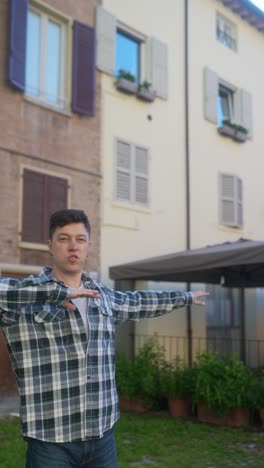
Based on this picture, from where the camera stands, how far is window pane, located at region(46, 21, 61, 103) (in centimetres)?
1045

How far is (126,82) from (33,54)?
6.67 ft

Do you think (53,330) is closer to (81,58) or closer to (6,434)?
(6,434)

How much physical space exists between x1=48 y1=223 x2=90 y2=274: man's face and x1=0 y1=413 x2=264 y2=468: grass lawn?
3.45 metres

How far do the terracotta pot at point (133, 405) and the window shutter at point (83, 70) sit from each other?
519 cm

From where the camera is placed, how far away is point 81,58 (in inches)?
423

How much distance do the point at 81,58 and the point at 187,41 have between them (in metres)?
3.62

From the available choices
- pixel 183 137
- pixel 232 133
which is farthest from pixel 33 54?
pixel 232 133

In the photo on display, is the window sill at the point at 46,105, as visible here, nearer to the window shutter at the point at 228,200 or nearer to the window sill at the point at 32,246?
the window sill at the point at 32,246

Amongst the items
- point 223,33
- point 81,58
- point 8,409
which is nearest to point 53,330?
point 8,409

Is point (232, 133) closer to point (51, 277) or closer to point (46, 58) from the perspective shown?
point (46, 58)

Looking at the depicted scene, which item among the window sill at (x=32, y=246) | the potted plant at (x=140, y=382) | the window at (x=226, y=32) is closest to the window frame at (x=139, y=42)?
the window at (x=226, y=32)

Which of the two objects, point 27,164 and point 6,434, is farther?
point 27,164

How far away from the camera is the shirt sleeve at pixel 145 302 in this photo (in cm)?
268

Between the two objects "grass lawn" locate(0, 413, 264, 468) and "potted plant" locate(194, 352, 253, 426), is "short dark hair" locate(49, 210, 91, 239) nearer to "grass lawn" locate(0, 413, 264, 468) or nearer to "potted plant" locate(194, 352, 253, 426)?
"grass lawn" locate(0, 413, 264, 468)
